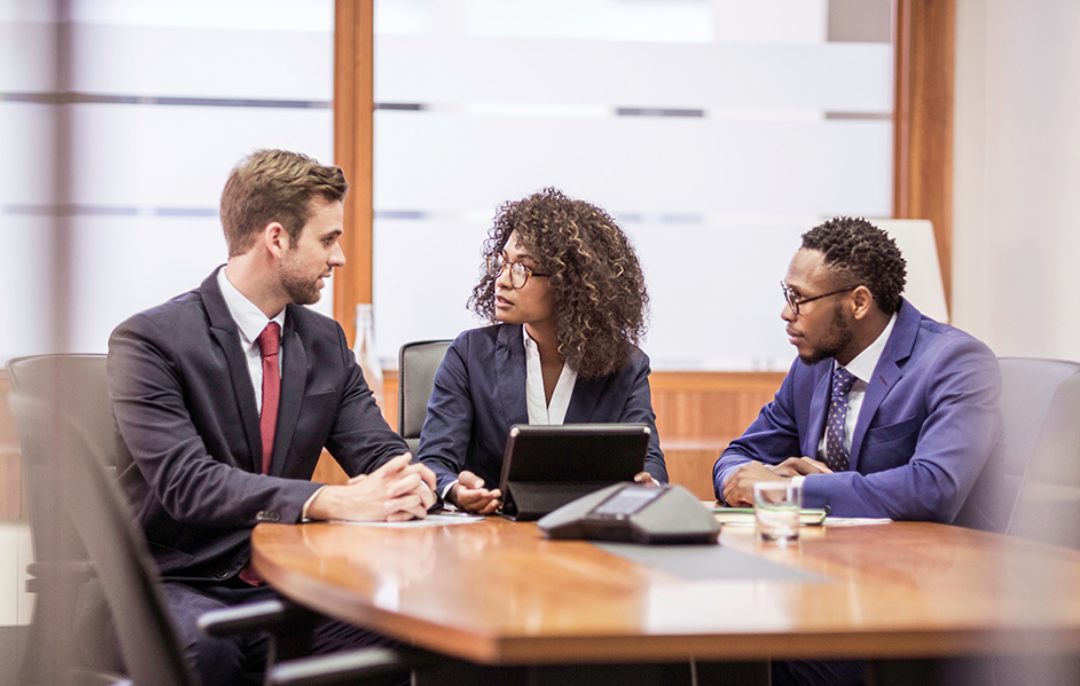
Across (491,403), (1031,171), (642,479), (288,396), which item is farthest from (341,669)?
(491,403)

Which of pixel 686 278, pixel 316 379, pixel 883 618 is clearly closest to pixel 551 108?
pixel 686 278

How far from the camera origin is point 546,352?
2.28 m

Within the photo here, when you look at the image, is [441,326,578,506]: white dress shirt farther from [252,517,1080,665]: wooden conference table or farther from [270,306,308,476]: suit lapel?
[252,517,1080,665]: wooden conference table

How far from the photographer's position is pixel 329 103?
3477 millimetres

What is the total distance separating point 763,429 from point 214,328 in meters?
1.35

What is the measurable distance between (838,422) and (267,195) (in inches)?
54.6

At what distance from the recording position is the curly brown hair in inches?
86.4

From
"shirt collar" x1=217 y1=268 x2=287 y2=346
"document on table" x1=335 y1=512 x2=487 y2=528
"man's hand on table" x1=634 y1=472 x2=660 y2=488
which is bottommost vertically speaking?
"document on table" x1=335 y1=512 x2=487 y2=528

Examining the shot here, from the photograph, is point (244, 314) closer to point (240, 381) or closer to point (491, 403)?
point (240, 381)

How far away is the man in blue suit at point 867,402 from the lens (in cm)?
170

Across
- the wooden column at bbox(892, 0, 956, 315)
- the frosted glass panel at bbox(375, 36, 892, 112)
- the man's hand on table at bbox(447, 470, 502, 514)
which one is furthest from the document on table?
the wooden column at bbox(892, 0, 956, 315)

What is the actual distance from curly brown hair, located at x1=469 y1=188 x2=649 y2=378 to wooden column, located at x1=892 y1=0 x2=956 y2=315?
1.71 m

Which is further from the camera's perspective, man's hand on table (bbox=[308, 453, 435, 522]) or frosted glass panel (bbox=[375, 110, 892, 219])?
frosted glass panel (bbox=[375, 110, 892, 219])

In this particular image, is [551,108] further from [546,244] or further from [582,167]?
[546,244]
